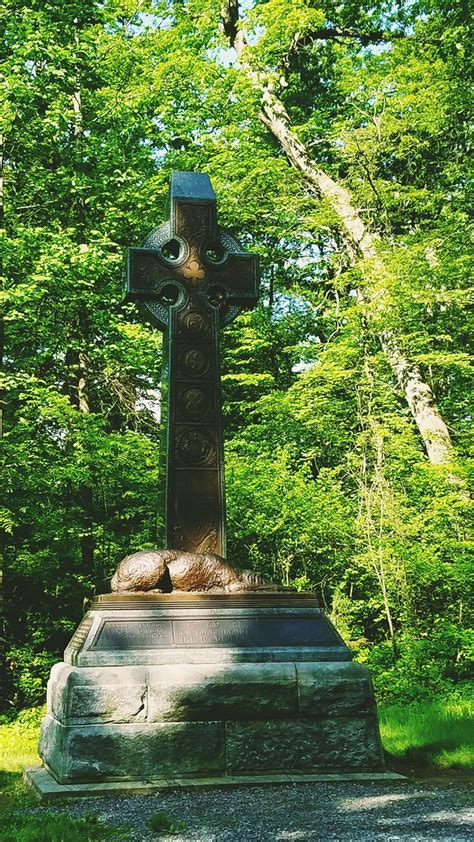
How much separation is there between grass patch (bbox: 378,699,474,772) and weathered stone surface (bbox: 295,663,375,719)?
84cm

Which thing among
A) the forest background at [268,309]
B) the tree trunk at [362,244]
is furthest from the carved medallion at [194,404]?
the tree trunk at [362,244]

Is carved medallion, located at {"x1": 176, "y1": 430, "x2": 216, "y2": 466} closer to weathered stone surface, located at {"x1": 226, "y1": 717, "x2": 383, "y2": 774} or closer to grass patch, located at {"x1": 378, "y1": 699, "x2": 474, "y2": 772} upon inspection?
weathered stone surface, located at {"x1": 226, "y1": 717, "x2": 383, "y2": 774}

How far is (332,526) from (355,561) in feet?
2.25

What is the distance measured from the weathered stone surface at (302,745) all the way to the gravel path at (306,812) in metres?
0.35

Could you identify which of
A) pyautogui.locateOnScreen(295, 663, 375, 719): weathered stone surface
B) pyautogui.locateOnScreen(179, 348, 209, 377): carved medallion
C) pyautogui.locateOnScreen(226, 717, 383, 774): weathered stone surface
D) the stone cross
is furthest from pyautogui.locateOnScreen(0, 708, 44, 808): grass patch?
pyautogui.locateOnScreen(179, 348, 209, 377): carved medallion

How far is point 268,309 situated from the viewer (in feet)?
59.1

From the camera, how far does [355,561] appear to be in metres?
11.8

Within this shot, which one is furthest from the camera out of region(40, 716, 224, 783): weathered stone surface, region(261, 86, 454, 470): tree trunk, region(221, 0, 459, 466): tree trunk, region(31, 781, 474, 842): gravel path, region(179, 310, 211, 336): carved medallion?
region(221, 0, 459, 466): tree trunk

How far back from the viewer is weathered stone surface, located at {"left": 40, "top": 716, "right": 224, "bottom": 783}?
519 cm

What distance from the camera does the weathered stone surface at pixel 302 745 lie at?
17.8ft

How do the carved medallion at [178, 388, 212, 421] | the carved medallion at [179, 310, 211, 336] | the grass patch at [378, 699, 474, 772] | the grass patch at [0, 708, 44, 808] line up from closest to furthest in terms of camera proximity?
1. the grass patch at [0, 708, 44, 808]
2. the grass patch at [378, 699, 474, 772]
3. the carved medallion at [178, 388, 212, 421]
4. the carved medallion at [179, 310, 211, 336]

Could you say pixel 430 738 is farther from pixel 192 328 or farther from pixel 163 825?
pixel 192 328

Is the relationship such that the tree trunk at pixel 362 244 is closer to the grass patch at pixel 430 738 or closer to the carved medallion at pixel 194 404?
the grass patch at pixel 430 738

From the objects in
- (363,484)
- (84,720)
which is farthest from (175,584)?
(363,484)
